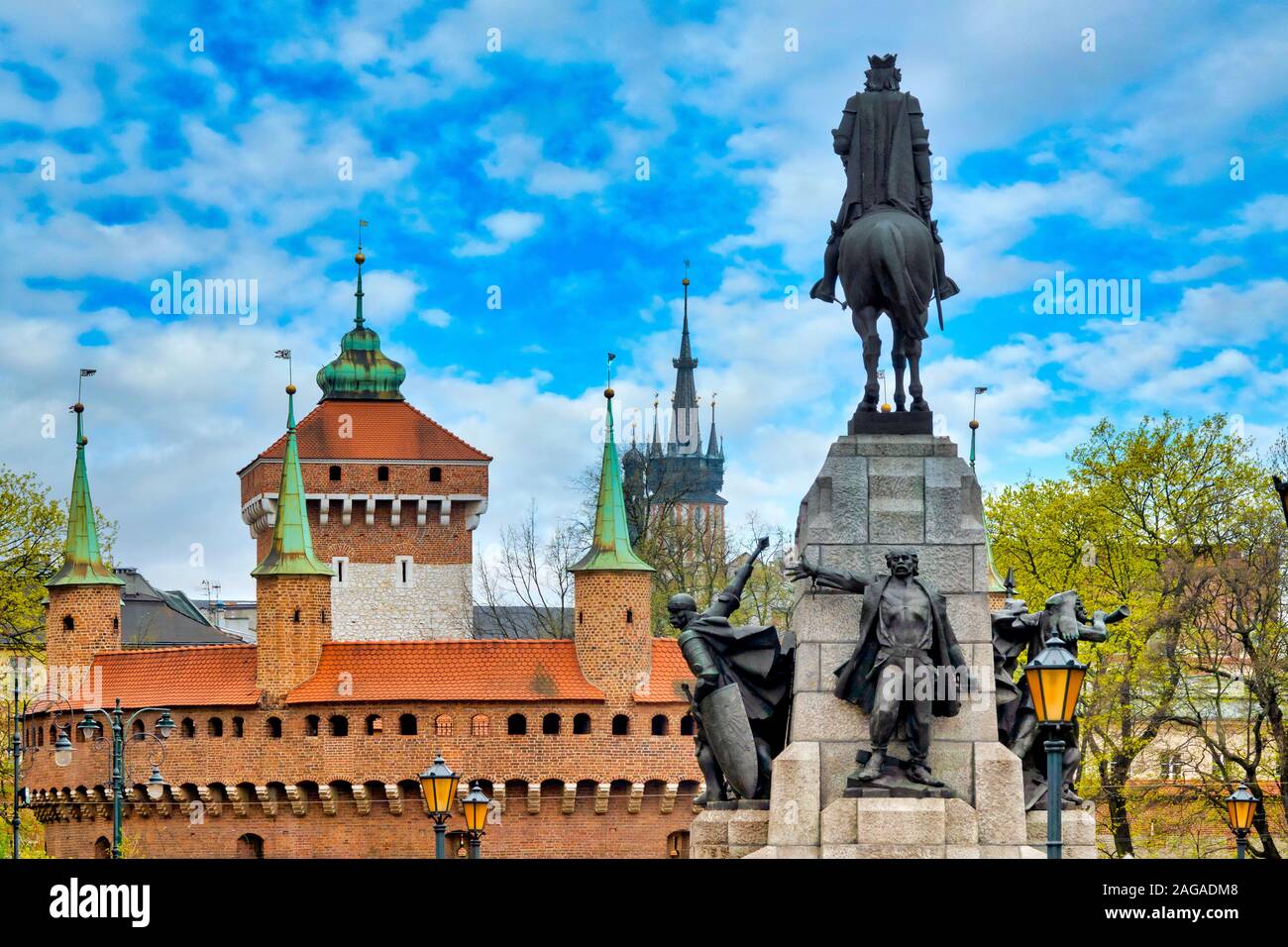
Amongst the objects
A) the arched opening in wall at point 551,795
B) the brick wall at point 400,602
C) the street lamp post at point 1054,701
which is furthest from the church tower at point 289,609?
the street lamp post at point 1054,701

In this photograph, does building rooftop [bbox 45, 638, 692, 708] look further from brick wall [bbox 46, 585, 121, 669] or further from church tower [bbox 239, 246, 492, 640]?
church tower [bbox 239, 246, 492, 640]

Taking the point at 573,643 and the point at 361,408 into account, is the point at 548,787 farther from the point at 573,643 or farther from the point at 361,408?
the point at 361,408

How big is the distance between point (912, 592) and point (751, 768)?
5.76 ft

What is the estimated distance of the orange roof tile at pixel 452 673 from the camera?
6328cm

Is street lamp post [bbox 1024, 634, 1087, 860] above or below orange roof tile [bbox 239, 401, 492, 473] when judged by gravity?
below

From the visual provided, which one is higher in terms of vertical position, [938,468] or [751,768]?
[938,468]

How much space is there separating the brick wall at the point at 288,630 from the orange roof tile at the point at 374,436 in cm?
1541

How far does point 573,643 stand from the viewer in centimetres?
6475

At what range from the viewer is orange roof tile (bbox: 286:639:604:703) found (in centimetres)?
6328

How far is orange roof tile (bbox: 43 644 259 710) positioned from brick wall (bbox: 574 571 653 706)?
853cm

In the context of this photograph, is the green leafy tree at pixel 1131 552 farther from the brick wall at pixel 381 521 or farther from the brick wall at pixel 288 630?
the brick wall at pixel 381 521

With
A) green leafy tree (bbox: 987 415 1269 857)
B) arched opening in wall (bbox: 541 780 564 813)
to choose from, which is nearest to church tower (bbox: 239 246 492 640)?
arched opening in wall (bbox: 541 780 564 813)
